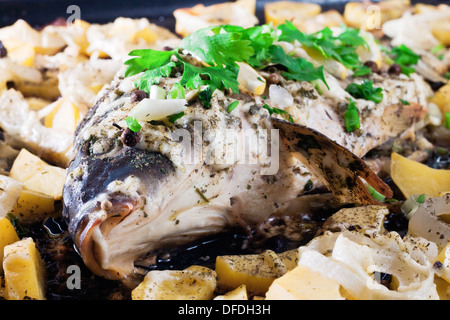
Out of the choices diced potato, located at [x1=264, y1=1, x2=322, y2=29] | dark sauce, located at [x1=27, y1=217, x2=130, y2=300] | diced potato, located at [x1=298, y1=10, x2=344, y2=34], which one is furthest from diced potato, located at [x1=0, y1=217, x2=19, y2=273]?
diced potato, located at [x1=264, y1=1, x2=322, y2=29]

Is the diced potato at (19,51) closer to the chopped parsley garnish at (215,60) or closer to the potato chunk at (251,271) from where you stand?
the chopped parsley garnish at (215,60)

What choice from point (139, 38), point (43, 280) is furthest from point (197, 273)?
point (139, 38)

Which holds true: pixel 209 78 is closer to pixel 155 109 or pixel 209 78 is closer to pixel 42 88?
pixel 155 109

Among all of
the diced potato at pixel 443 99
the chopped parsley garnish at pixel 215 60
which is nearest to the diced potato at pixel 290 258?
the chopped parsley garnish at pixel 215 60

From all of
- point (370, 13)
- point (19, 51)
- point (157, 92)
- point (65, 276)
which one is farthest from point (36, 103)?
point (370, 13)

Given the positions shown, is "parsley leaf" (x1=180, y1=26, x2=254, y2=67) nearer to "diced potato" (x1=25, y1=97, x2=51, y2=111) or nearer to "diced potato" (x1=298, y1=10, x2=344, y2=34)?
"diced potato" (x1=25, y1=97, x2=51, y2=111)
